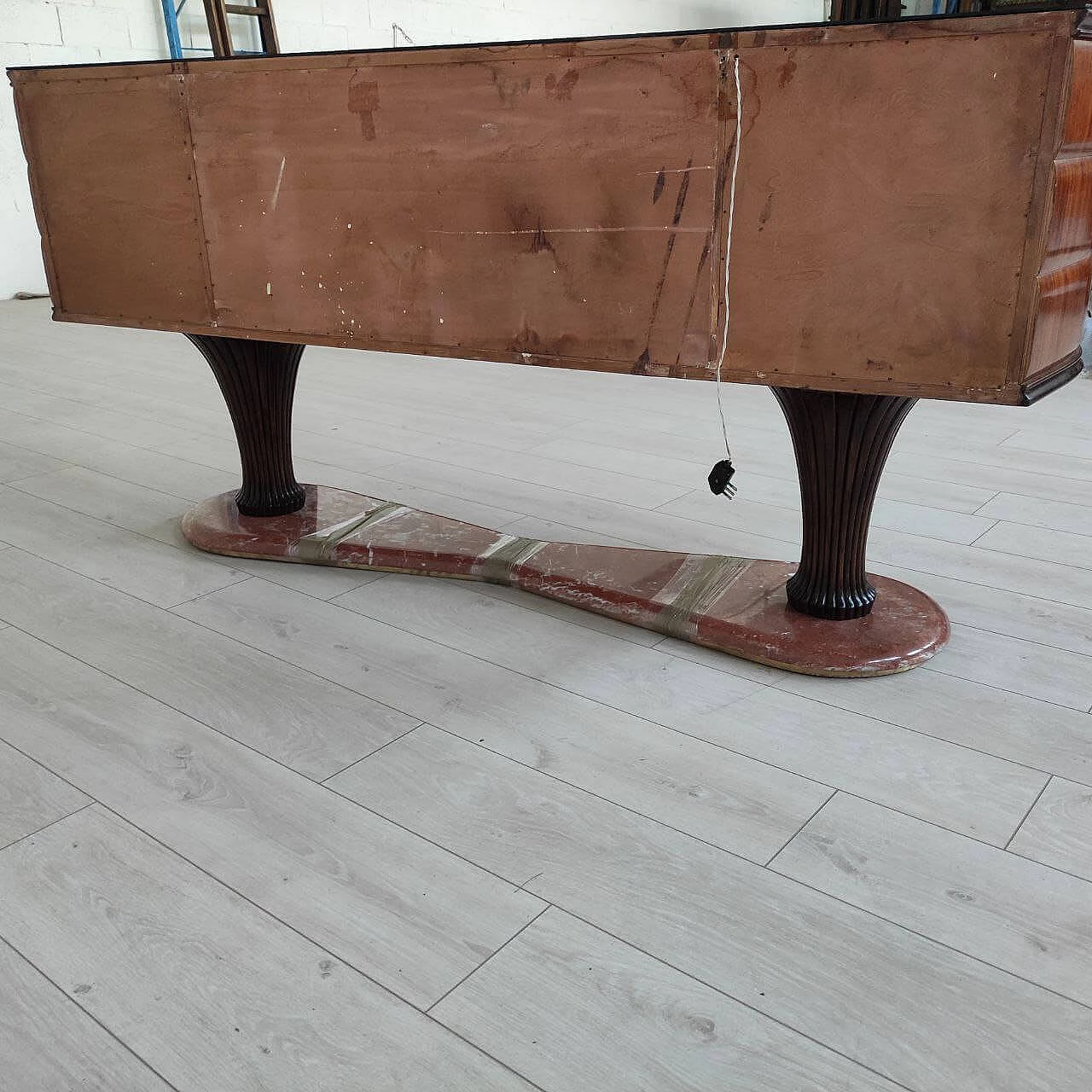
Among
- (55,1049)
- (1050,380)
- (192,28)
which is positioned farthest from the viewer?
(192,28)

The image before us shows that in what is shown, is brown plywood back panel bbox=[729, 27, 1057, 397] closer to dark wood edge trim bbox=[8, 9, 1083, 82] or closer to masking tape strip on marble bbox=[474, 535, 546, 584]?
dark wood edge trim bbox=[8, 9, 1083, 82]

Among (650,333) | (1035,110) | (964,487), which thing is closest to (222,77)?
(650,333)

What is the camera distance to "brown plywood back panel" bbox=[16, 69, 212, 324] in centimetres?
174

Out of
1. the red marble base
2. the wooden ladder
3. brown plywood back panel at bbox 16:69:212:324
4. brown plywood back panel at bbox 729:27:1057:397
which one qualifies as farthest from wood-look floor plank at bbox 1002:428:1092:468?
the wooden ladder

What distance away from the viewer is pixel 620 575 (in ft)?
6.20

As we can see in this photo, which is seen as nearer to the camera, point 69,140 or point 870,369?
point 870,369

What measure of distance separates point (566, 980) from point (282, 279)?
1155mm

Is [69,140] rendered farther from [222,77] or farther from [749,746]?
[749,746]

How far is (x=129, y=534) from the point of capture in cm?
221

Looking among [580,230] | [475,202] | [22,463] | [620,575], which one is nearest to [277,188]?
[475,202]

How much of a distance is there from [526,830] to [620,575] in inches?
28.1

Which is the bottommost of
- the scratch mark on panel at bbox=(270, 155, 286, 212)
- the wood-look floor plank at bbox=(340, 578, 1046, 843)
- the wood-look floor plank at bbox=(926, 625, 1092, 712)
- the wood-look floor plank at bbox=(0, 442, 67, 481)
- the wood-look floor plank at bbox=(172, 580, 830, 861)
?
the wood-look floor plank at bbox=(926, 625, 1092, 712)

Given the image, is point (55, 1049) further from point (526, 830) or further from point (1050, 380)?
point (1050, 380)

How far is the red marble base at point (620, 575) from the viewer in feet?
5.37
